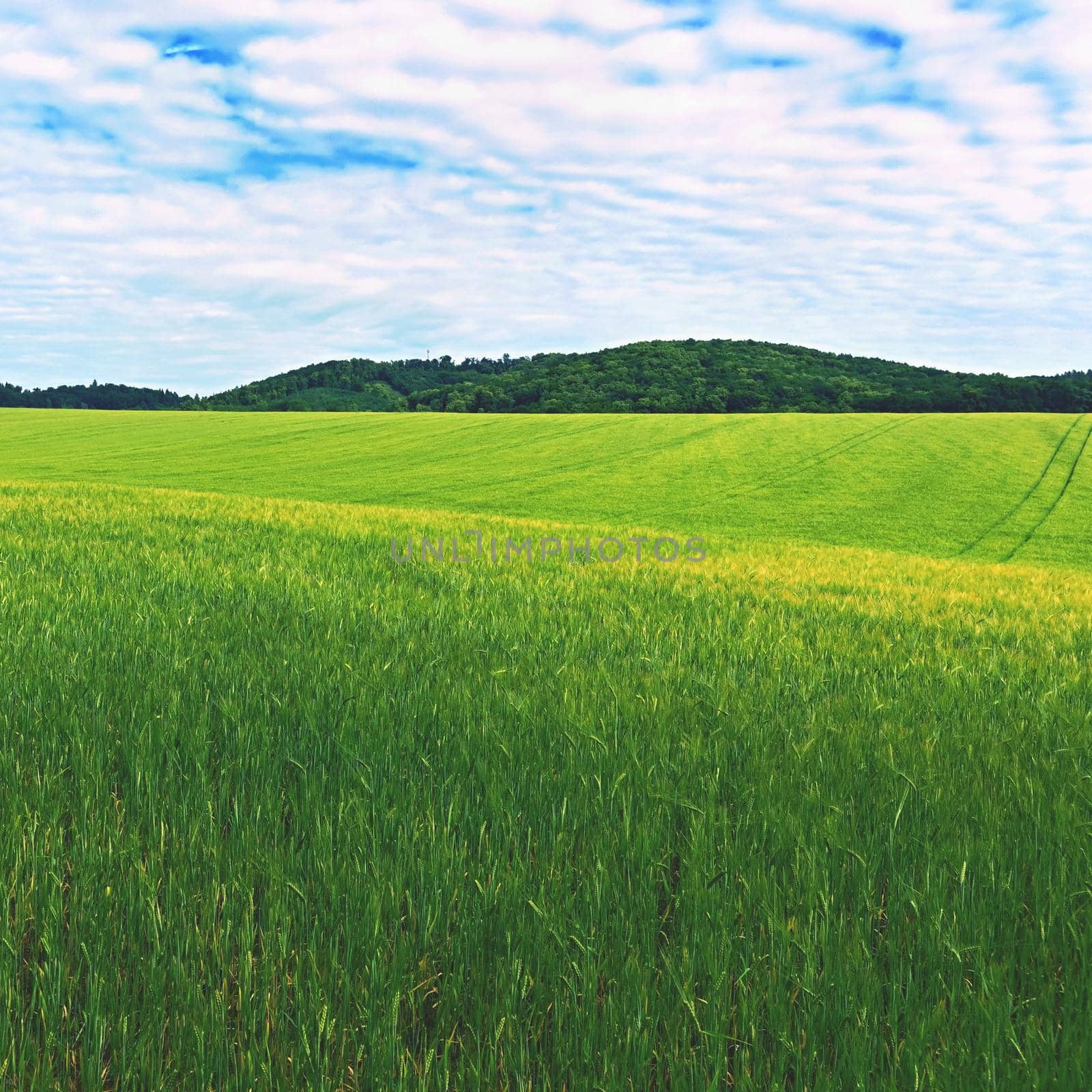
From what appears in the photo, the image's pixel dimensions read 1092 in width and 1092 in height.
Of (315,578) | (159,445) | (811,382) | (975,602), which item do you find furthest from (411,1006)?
(811,382)

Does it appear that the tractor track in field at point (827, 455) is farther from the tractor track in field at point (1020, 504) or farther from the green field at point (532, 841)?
the green field at point (532, 841)

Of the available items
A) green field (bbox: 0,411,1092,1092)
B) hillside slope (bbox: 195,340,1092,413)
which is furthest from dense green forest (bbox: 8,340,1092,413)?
green field (bbox: 0,411,1092,1092)

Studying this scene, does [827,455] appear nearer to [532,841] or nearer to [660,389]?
[532,841]

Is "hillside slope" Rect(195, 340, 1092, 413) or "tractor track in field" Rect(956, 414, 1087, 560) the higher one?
"hillside slope" Rect(195, 340, 1092, 413)

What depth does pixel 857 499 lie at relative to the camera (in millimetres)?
31109

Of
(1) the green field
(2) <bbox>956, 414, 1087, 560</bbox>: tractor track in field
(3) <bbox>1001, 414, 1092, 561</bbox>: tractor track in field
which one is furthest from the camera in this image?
(2) <bbox>956, 414, 1087, 560</bbox>: tractor track in field

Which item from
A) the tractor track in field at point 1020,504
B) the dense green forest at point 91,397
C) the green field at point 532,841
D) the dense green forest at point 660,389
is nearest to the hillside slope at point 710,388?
the dense green forest at point 660,389

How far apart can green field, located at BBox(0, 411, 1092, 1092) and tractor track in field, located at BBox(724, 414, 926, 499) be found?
2764 cm

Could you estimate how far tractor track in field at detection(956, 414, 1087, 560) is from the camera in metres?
24.3

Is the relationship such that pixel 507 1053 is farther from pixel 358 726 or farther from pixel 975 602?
pixel 975 602

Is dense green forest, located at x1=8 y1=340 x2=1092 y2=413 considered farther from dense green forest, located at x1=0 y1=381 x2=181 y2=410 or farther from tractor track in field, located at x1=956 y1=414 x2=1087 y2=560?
tractor track in field, located at x1=956 y1=414 x2=1087 y2=560

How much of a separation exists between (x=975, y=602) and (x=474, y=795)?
724 cm

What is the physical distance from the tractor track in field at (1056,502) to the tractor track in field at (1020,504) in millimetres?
869

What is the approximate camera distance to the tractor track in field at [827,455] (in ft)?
113
